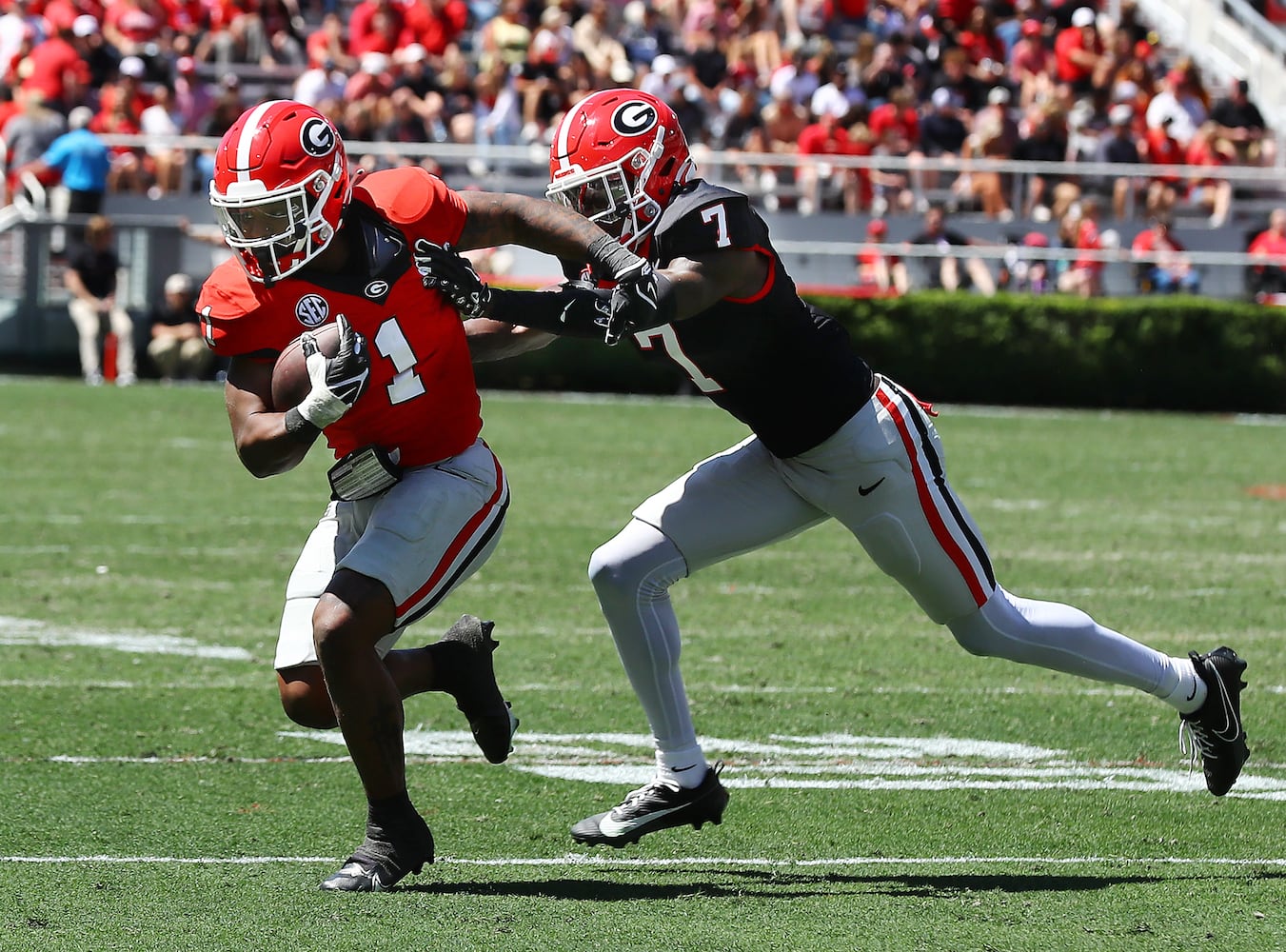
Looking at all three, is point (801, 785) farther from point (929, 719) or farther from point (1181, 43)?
point (1181, 43)

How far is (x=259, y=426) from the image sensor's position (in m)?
4.14

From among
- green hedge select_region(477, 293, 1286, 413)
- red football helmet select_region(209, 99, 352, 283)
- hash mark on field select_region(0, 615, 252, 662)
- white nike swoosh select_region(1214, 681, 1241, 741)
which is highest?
red football helmet select_region(209, 99, 352, 283)

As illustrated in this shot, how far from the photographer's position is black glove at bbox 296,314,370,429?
3961 mm

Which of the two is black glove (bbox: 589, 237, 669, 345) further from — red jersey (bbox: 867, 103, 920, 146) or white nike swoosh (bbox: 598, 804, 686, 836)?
red jersey (bbox: 867, 103, 920, 146)

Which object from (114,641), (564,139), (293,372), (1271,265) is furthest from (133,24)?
(293,372)

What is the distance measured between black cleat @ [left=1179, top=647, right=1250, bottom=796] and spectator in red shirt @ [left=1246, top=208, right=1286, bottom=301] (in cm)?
1422

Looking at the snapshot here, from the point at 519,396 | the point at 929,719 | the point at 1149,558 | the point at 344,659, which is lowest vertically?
the point at 519,396

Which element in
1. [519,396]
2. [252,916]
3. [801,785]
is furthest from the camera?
[519,396]

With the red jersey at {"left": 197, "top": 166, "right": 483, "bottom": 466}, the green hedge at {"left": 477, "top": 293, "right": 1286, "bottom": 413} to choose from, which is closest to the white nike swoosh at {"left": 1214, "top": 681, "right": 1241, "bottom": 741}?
the red jersey at {"left": 197, "top": 166, "right": 483, "bottom": 466}

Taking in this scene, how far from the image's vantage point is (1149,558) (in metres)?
9.16

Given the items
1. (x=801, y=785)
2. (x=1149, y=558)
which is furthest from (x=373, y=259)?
(x=1149, y=558)

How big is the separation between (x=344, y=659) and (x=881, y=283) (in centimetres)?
1430

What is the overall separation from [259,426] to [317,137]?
0.65 meters

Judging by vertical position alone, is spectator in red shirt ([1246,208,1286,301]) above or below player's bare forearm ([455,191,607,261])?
below
